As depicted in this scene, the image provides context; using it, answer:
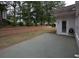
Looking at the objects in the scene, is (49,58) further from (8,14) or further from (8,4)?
(8,14)

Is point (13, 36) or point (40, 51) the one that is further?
point (13, 36)

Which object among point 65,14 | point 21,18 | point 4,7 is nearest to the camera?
point 65,14

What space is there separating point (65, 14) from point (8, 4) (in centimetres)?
1270

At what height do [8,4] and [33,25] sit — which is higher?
[8,4]

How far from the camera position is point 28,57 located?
23.4 feet

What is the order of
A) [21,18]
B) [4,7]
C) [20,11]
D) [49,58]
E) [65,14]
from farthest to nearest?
[21,18]
[20,11]
[4,7]
[65,14]
[49,58]

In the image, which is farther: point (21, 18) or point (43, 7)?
point (21, 18)

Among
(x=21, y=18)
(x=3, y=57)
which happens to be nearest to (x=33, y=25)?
(x=21, y=18)

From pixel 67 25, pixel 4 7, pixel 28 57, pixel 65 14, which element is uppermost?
pixel 4 7

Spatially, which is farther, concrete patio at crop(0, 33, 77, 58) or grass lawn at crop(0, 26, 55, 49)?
grass lawn at crop(0, 26, 55, 49)

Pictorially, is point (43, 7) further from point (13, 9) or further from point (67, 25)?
point (67, 25)

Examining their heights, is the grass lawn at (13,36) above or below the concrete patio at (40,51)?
above

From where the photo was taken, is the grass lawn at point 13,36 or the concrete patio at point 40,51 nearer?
the concrete patio at point 40,51

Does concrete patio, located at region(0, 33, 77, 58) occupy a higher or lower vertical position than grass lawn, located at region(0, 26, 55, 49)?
lower
